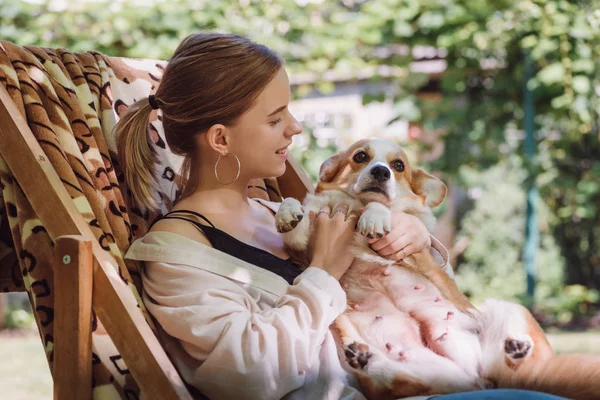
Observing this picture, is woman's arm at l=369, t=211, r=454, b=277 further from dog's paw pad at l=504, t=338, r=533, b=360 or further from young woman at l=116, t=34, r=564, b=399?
dog's paw pad at l=504, t=338, r=533, b=360

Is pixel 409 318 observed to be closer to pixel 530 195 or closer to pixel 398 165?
pixel 398 165

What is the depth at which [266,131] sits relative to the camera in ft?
5.54

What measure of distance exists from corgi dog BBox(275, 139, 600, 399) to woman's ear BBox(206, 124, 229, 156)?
0.19 meters

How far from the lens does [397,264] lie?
5.62ft

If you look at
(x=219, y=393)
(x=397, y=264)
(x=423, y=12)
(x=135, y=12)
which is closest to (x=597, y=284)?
(x=423, y=12)

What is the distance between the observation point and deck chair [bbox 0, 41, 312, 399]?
4.79 ft

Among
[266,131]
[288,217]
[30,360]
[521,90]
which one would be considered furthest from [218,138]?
[521,90]

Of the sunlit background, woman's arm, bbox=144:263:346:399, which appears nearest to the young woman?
woman's arm, bbox=144:263:346:399

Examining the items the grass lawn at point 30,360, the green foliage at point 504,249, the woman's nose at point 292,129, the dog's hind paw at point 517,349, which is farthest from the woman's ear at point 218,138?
the green foliage at point 504,249

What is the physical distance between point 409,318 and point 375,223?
0.21m

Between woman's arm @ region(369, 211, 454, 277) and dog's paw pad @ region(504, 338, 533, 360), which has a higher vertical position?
woman's arm @ region(369, 211, 454, 277)

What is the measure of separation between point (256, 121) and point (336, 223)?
0.94 ft

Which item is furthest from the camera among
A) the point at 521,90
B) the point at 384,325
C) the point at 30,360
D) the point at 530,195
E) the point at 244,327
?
the point at 521,90

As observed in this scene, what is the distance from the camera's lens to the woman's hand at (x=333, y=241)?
1631 millimetres
